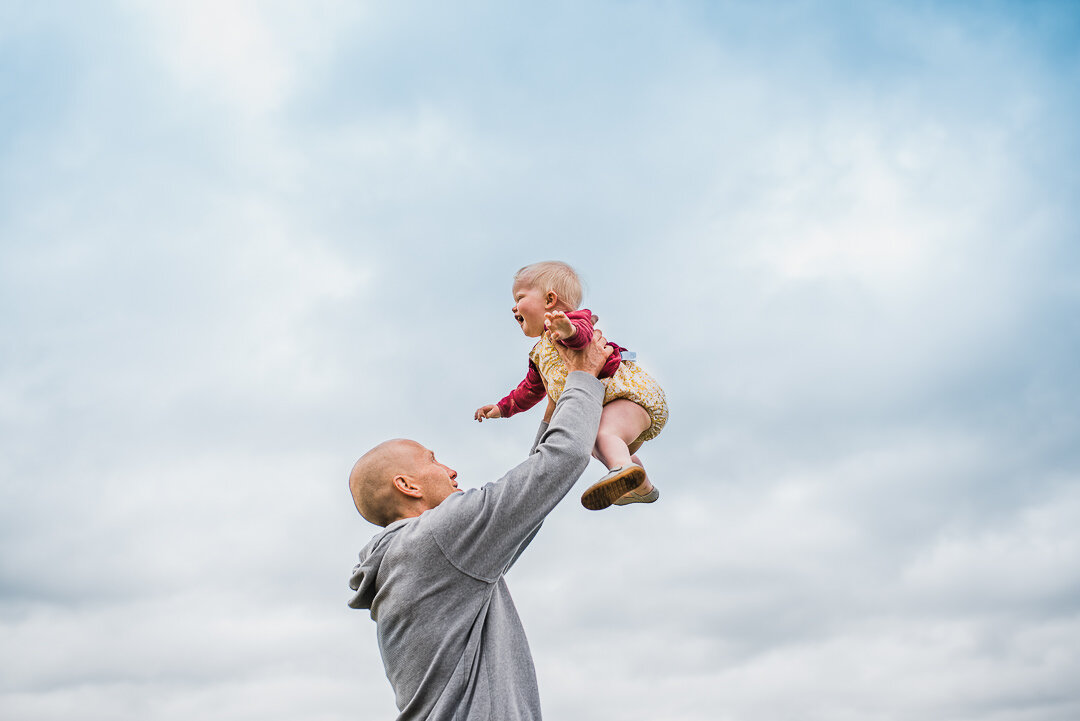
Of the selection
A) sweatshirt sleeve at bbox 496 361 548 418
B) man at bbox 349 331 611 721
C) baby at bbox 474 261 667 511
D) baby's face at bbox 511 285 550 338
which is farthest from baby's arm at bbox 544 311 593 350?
sweatshirt sleeve at bbox 496 361 548 418

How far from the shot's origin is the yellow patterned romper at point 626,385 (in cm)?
519

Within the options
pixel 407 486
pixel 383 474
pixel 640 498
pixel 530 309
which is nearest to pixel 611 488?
pixel 640 498

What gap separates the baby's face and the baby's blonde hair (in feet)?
0.12

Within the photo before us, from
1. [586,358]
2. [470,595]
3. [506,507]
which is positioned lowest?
[470,595]

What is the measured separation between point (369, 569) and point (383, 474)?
1.60 feet

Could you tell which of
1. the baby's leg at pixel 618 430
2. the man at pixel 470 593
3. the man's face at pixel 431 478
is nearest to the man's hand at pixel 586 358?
the baby's leg at pixel 618 430

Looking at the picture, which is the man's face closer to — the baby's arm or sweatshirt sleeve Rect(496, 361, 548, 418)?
the baby's arm

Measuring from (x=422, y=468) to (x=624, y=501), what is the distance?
3.66 feet

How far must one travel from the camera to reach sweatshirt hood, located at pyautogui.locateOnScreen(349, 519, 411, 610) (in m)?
4.29

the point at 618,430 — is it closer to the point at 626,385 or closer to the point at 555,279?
the point at 626,385

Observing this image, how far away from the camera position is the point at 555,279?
5461 millimetres

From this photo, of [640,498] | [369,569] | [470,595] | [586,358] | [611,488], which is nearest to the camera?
[470,595]

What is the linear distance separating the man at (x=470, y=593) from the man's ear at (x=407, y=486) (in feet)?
0.95

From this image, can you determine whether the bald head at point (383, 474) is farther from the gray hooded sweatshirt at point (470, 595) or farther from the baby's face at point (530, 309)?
the baby's face at point (530, 309)
